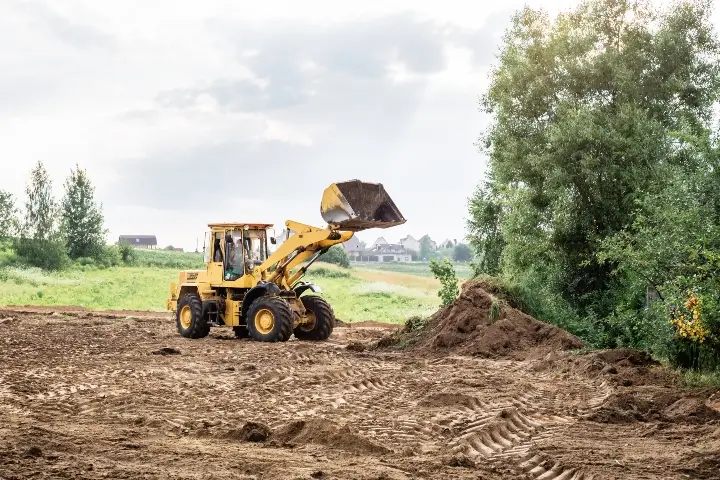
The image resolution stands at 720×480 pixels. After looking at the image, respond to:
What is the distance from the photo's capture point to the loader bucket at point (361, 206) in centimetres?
2086

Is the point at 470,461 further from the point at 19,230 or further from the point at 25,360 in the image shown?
the point at 19,230

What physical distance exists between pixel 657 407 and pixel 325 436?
5.24 metres

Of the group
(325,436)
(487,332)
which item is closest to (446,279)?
(487,332)

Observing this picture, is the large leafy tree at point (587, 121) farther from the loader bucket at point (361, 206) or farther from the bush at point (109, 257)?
the bush at point (109, 257)

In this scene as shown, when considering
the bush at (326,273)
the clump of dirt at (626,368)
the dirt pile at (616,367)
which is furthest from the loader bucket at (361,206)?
the bush at (326,273)

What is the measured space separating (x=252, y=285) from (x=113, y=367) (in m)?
6.58

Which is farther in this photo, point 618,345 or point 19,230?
point 19,230

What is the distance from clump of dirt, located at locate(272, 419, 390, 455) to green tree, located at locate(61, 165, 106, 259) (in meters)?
57.1

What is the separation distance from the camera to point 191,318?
23234 mm

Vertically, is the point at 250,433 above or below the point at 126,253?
below

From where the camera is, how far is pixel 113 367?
16.4m

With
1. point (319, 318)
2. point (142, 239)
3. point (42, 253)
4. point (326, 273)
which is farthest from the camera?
point (142, 239)

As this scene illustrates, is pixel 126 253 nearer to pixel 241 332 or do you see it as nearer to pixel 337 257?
pixel 337 257

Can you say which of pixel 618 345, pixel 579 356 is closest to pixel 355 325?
pixel 618 345
